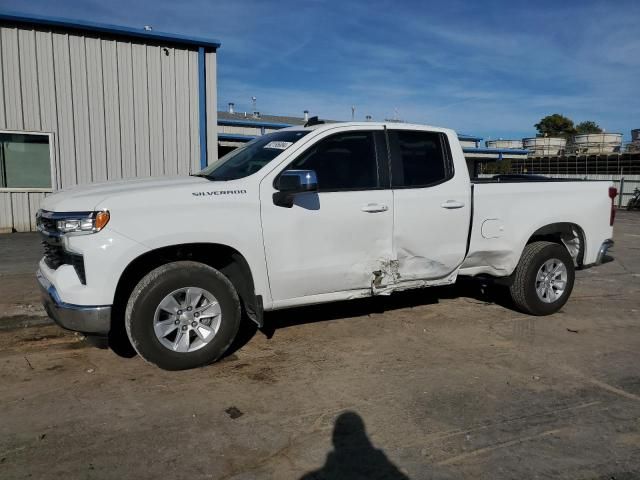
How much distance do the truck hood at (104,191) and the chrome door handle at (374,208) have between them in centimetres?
139

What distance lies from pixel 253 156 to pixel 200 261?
44.1 inches

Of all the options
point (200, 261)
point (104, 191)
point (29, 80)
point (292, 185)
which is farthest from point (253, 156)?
point (29, 80)

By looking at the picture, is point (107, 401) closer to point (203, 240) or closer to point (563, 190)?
point (203, 240)

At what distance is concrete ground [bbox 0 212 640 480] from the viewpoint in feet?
9.88

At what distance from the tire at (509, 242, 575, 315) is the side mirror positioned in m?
2.88

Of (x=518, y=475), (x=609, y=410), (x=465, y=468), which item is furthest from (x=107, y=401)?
(x=609, y=410)

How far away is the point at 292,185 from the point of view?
427 cm

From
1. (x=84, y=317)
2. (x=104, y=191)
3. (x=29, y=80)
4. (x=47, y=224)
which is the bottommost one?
(x=84, y=317)

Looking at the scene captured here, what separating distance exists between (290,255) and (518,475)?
7.82 ft

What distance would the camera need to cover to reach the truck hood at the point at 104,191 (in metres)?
3.92

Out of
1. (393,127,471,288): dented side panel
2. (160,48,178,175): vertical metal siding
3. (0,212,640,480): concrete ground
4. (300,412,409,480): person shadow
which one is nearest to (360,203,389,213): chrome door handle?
(393,127,471,288): dented side panel

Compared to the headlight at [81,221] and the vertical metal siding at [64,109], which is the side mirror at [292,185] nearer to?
the headlight at [81,221]

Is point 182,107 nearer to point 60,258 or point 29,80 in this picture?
point 29,80

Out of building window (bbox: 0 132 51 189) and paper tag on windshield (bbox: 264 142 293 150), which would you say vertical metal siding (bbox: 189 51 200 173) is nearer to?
building window (bbox: 0 132 51 189)
